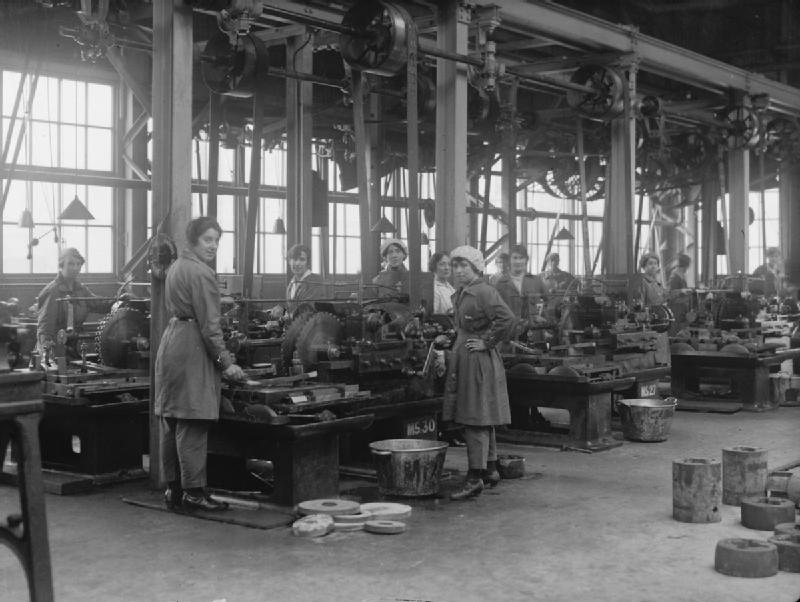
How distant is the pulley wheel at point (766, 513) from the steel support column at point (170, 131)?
321 cm

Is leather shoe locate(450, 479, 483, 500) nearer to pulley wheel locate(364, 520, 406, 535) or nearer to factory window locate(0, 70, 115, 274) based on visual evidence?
pulley wheel locate(364, 520, 406, 535)

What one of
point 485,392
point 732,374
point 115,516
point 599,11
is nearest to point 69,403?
point 115,516

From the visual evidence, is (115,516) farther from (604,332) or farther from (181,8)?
(604,332)

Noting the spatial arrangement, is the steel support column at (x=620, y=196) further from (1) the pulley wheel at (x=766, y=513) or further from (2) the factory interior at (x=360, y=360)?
(1) the pulley wheel at (x=766, y=513)

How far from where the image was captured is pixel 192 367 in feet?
16.5

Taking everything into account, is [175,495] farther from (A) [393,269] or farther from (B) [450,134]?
(B) [450,134]

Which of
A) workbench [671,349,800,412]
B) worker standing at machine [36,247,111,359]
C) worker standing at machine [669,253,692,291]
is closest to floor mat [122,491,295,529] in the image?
worker standing at machine [36,247,111,359]

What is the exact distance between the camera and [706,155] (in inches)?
544

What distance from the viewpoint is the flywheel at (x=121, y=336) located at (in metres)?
6.34

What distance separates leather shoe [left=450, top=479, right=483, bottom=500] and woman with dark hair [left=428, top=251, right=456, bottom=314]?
2.06 meters

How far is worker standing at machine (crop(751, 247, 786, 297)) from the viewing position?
43.3 ft

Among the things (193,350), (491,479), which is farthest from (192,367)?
(491,479)

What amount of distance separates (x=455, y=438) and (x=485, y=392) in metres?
1.92

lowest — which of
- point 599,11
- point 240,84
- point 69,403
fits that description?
point 69,403
